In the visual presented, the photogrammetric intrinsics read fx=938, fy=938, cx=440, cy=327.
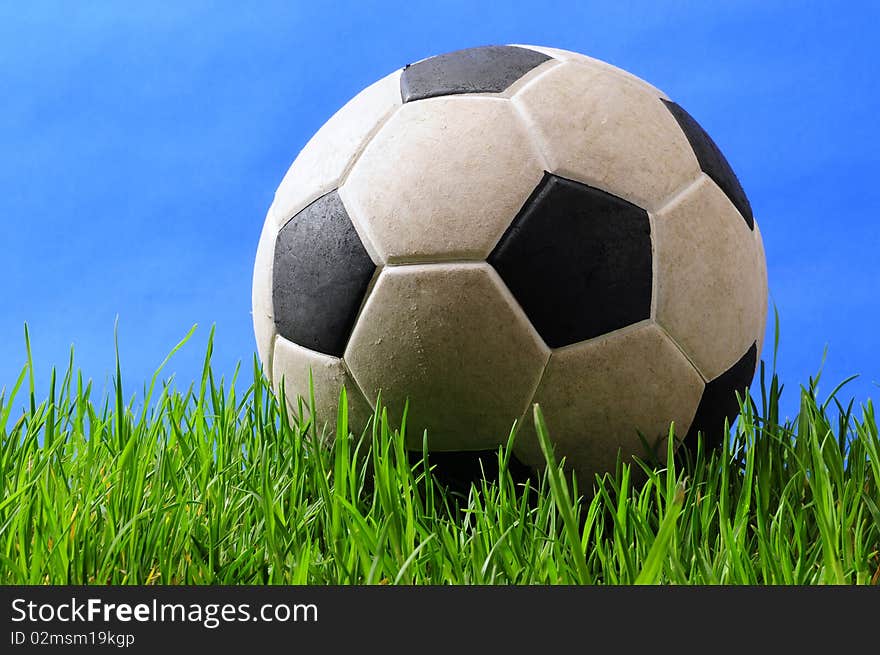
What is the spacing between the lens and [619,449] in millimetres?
2926

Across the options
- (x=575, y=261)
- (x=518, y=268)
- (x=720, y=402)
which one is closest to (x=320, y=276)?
(x=518, y=268)

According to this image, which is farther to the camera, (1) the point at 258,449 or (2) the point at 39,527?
(1) the point at 258,449

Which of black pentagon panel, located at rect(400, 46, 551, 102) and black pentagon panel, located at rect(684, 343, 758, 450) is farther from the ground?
black pentagon panel, located at rect(400, 46, 551, 102)

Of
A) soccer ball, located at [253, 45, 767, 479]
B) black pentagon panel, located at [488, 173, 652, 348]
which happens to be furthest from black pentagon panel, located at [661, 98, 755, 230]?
black pentagon panel, located at [488, 173, 652, 348]

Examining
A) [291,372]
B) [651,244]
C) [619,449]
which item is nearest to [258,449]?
[291,372]

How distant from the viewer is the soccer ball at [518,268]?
2760 millimetres

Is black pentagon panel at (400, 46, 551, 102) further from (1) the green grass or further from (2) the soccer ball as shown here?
(1) the green grass

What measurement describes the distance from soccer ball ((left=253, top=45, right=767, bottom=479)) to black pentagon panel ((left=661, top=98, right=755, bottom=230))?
0.09 ft

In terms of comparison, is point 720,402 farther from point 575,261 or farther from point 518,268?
point 518,268

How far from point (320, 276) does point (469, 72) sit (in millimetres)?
836

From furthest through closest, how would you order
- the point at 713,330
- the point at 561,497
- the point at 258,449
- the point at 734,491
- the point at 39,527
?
the point at 258,449, the point at 734,491, the point at 713,330, the point at 39,527, the point at 561,497

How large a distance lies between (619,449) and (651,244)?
643 millimetres

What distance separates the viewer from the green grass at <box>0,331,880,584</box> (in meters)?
2.24

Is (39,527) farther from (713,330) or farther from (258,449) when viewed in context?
(713,330)
